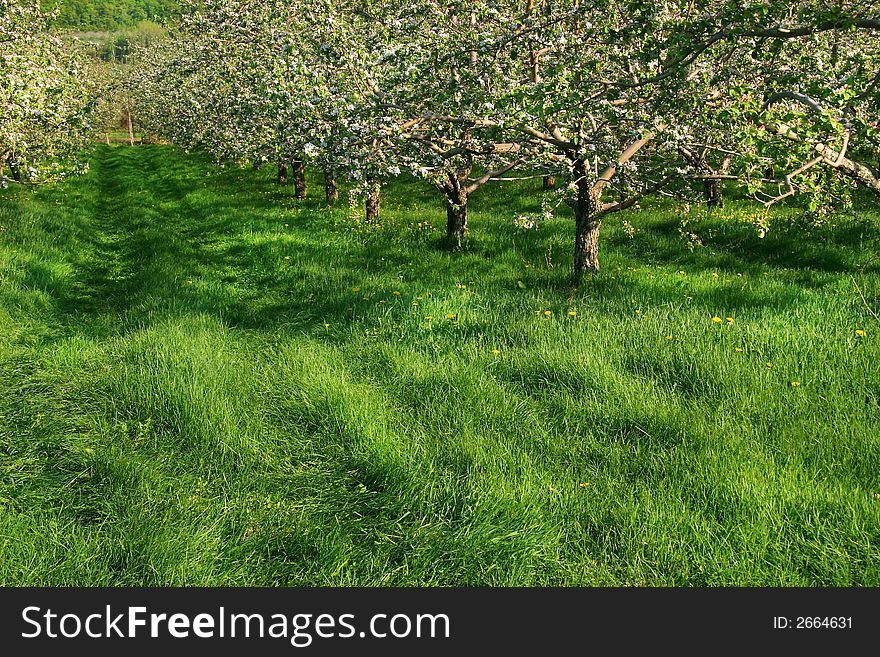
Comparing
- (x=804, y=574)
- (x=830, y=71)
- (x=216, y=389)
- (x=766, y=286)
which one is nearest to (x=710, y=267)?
(x=766, y=286)

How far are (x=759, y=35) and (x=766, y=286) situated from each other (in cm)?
456

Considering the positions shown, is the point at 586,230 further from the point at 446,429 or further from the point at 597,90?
the point at 446,429

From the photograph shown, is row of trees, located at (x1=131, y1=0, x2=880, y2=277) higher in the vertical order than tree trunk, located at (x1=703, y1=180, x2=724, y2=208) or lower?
higher

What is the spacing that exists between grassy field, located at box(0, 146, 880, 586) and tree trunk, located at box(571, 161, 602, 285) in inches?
16.9

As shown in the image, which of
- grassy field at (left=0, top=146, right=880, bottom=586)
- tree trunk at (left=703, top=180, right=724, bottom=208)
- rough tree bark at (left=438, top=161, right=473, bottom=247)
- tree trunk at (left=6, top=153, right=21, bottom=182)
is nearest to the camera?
grassy field at (left=0, top=146, right=880, bottom=586)

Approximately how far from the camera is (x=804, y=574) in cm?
372

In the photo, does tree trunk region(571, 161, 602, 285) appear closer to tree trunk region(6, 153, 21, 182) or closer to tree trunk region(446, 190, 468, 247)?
tree trunk region(446, 190, 468, 247)

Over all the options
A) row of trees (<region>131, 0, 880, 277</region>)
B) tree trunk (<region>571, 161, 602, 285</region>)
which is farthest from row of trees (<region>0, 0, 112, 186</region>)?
tree trunk (<region>571, 161, 602, 285</region>)

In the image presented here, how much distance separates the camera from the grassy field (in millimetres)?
3941

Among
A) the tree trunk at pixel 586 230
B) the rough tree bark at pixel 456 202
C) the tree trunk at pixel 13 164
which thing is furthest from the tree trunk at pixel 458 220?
the tree trunk at pixel 13 164

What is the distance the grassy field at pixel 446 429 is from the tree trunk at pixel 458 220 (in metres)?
2.80

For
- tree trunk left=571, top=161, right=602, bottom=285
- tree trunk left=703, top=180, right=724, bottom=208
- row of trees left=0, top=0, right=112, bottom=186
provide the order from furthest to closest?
1. tree trunk left=703, top=180, right=724, bottom=208
2. row of trees left=0, top=0, right=112, bottom=186
3. tree trunk left=571, top=161, right=602, bottom=285

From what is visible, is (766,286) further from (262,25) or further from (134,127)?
(134,127)

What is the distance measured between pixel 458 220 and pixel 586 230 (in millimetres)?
4179
